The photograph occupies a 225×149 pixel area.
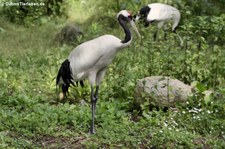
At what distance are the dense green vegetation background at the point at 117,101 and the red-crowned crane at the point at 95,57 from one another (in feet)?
1.21

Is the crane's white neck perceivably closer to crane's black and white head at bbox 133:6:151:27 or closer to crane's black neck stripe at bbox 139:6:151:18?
crane's black and white head at bbox 133:6:151:27

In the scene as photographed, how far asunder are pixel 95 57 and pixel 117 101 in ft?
4.01

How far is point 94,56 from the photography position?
5492 millimetres

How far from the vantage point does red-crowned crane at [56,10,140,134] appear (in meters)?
5.45

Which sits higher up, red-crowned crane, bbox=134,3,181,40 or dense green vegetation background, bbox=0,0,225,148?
red-crowned crane, bbox=134,3,181,40

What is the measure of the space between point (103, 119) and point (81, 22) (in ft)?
22.2

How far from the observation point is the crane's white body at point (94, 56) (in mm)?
5441

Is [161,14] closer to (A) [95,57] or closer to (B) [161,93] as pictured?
(B) [161,93]

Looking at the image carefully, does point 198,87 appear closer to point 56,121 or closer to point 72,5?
point 56,121

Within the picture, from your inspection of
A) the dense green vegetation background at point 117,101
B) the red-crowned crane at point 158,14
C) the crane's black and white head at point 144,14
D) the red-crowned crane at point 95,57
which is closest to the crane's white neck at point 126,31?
the red-crowned crane at point 95,57

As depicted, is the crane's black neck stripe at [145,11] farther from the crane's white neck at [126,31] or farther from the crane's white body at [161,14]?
the crane's white neck at [126,31]

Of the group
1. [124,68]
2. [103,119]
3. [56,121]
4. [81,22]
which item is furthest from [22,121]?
[81,22]

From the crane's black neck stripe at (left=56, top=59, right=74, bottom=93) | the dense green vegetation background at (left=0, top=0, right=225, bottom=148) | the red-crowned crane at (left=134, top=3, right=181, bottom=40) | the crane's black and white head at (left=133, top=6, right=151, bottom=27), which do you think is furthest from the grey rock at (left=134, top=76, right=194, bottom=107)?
the red-crowned crane at (left=134, top=3, right=181, bottom=40)

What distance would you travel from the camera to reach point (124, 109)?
6.50 m
